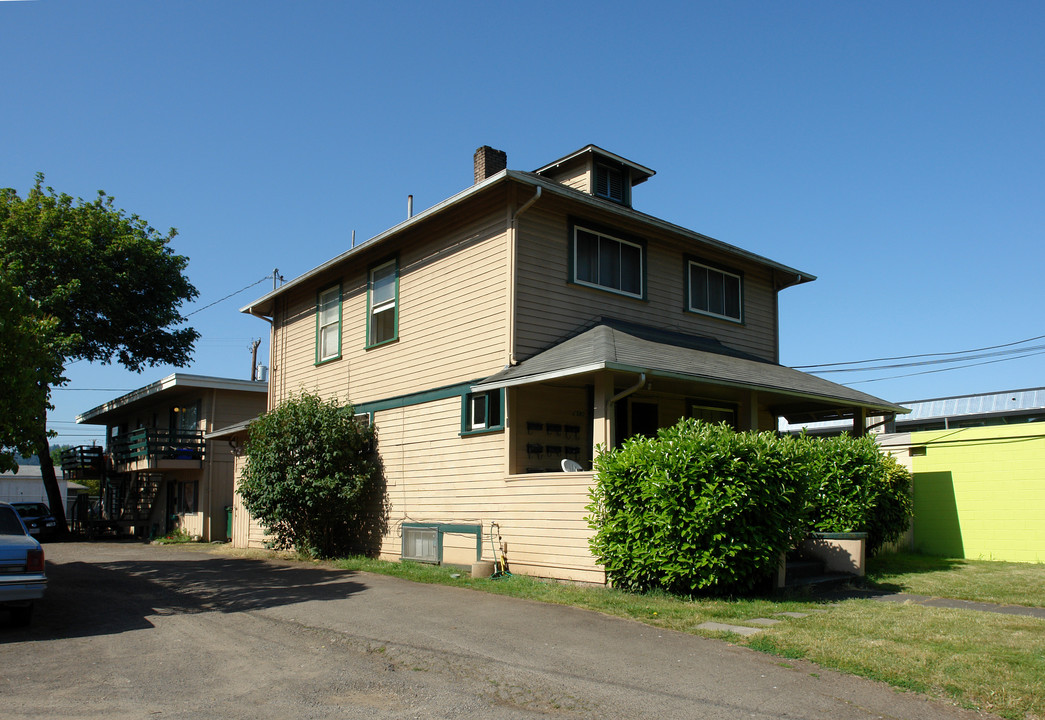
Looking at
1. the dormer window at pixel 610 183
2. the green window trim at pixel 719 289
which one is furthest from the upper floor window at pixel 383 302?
the green window trim at pixel 719 289

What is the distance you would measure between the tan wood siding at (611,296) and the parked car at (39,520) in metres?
23.0

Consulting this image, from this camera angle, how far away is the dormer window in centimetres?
1742

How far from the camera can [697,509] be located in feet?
32.8

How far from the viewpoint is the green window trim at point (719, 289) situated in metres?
17.6

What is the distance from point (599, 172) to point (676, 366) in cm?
639

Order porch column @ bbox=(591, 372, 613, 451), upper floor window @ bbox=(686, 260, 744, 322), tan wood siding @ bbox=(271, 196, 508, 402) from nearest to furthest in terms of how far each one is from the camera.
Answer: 1. porch column @ bbox=(591, 372, 613, 451)
2. tan wood siding @ bbox=(271, 196, 508, 402)
3. upper floor window @ bbox=(686, 260, 744, 322)

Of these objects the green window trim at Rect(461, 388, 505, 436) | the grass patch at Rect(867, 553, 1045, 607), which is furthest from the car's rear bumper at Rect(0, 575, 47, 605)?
the grass patch at Rect(867, 553, 1045, 607)

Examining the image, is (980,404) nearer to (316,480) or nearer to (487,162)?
(487,162)

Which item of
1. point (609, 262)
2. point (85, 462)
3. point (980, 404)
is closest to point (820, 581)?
point (609, 262)

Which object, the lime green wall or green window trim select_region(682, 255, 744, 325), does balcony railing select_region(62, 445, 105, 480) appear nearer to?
green window trim select_region(682, 255, 744, 325)

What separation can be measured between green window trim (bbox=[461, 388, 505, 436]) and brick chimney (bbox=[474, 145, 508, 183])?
488 centimetres

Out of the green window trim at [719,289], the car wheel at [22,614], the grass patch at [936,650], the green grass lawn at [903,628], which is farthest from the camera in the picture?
the green window trim at [719,289]

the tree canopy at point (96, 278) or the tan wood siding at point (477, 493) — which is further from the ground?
the tree canopy at point (96, 278)

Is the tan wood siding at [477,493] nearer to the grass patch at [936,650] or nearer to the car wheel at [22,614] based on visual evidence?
the grass patch at [936,650]
